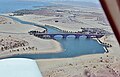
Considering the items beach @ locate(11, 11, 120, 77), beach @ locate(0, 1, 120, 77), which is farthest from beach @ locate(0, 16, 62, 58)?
Answer: beach @ locate(11, 11, 120, 77)

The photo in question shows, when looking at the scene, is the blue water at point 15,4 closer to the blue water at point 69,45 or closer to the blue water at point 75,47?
the blue water at point 69,45

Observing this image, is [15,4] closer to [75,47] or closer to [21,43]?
[21,43]

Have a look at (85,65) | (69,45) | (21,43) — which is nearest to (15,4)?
(21,43)

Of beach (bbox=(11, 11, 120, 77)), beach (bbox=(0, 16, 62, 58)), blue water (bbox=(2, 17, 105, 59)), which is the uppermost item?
beach (bbox=(0, 16, 62, 58))

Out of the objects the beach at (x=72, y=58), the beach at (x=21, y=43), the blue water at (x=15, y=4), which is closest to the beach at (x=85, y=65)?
the beach at (x=72, y=58)

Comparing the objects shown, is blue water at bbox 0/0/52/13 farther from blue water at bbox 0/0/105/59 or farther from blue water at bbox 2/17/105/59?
blue water at bbox 2/17/105/59

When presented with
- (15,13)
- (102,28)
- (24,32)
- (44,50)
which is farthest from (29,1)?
(102,28)

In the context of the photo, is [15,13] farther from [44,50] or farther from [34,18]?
[44,50]

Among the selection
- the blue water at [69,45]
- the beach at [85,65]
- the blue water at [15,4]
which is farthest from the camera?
the blue water at [15,4]
